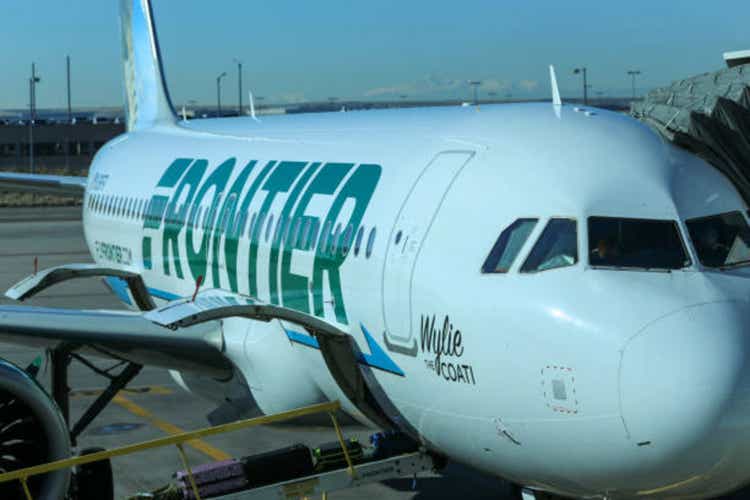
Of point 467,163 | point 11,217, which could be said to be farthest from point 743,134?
point 11,217

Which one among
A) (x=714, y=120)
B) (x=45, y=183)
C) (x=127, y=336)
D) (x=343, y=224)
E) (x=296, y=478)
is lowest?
(x=296, y=478)

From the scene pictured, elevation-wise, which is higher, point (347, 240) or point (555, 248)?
point (555, 248)

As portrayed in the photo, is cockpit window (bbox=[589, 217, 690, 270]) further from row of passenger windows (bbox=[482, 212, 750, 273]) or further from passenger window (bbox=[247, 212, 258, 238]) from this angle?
passenger window (bbox=[247, 212, 258, 238])

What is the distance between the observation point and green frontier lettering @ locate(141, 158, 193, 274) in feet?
60.6

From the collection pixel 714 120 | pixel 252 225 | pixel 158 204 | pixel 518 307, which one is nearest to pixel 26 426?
pixel 252 225

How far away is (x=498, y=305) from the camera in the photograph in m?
8.99

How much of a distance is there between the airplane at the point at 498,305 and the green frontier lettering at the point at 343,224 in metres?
0.03

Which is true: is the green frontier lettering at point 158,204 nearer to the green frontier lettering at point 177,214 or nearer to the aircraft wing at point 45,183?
the green frontier lettering at point 177,214

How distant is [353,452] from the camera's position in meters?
11.1

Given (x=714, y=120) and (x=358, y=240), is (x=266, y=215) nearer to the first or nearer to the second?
(x=358, y=240)

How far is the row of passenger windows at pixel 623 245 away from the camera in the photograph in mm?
8859

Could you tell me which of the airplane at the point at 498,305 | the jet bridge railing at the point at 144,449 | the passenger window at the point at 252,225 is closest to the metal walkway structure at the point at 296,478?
the jet bridge railing at the point at 144,449

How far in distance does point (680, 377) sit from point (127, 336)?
25.3 feet

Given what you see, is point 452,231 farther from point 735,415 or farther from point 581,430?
point 735,415
